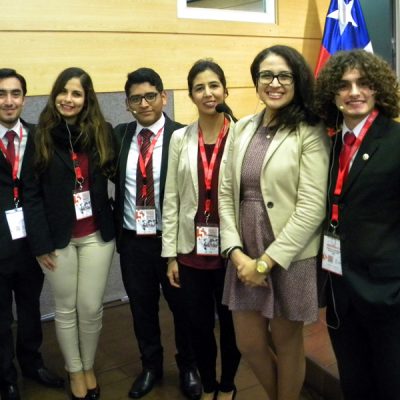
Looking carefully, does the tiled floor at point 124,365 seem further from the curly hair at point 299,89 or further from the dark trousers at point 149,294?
the curly hair at point 299,89

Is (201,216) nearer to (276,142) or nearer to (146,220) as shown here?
(146,220)

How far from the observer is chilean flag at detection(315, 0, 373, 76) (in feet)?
11.7

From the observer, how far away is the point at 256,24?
3.65m

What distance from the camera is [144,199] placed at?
209 cm

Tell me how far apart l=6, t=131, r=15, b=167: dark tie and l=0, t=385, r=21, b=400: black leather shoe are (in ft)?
3.71

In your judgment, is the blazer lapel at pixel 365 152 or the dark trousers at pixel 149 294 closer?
the blazer lapel at pixel 365 152

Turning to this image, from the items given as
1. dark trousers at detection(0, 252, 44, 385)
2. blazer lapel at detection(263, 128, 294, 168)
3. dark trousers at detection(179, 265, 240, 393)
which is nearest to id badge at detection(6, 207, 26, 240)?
dark trousers at detection(0, 252, 44, 385)

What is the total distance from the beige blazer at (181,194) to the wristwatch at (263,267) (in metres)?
0.39

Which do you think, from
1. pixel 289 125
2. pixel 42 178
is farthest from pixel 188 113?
pixel 289 125

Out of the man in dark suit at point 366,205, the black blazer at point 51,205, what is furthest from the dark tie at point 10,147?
the man in dark suit at point 366,205

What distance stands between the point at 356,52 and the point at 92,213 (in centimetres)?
131

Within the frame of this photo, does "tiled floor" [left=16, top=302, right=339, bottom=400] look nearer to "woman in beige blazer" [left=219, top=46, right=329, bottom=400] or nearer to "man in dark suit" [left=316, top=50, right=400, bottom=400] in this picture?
"woman in beige blazer" [left=219, top=46, right=329, bottom=400]

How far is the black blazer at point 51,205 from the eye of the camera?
1.99 metres

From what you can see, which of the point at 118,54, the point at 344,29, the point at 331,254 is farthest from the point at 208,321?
the point at 344,29
